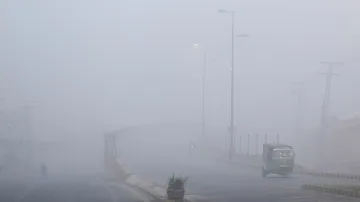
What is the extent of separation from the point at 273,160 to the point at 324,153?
118ft

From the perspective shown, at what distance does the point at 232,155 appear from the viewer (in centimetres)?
8712

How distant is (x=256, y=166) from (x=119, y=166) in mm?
13988

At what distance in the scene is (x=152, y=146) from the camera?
139625mm

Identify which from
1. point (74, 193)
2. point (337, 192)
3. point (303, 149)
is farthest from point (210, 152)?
point (337, 192)

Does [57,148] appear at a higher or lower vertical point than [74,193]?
lower

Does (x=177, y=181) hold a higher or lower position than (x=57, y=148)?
higher

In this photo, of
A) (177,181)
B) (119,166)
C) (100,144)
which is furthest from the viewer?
(100,144)

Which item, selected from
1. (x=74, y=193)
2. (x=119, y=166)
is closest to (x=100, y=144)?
(x=119, y=166)

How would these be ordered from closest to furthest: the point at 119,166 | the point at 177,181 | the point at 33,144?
the point at 177,181
the point at 119,166
the point at 33,144

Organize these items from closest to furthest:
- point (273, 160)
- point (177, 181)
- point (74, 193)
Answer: point (177, 181) → point (74, 193) → point (273, 160)

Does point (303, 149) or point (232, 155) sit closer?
point (232, 155)

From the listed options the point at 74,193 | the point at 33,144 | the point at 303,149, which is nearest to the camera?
the point at 74,193

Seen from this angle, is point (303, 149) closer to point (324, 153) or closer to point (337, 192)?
point (324, 153)

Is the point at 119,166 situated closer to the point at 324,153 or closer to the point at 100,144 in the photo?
the point at 324,153
